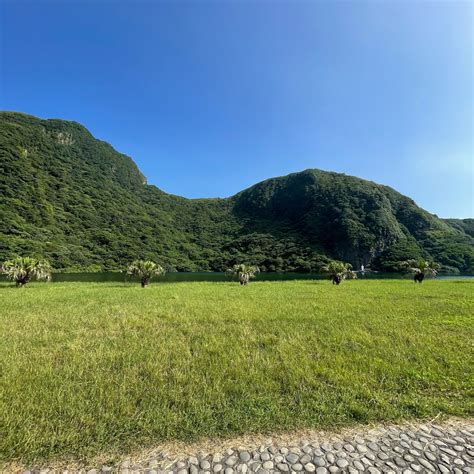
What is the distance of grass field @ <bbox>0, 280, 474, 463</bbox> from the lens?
461cm

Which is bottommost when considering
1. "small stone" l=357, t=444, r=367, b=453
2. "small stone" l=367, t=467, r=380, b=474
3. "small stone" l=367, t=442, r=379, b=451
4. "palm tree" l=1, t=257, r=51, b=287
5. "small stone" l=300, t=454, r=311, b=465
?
"palm tree" l=1, t=257, r=51, b=287

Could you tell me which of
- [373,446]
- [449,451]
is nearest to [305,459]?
[373,446]

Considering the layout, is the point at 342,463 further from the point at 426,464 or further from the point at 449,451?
the point at 449,451

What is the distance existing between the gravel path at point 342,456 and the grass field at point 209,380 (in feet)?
1.46

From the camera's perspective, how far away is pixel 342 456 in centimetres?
399

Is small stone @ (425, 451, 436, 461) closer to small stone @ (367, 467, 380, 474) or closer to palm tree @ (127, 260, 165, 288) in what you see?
small stone @ (367, 467, 380, 474)

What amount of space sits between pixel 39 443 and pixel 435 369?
29.8ft

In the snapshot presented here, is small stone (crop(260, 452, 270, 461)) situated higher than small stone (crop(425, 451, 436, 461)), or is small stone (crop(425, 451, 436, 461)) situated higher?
small stone (crop(425, 451, 436, 461))

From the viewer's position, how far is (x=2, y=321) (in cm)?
1339

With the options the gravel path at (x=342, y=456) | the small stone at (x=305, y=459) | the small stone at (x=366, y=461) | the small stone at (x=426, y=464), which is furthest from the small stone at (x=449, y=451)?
the small stone at (x=305, y=459)

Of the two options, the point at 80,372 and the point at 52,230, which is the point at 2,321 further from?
the point at 52,230

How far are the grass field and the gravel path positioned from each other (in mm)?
444

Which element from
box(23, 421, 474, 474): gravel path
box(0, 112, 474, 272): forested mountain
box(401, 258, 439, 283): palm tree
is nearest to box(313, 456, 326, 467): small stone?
box(23, 421, 474, 474): gravel path

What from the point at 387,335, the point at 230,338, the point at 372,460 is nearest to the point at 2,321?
the point at 230,338
